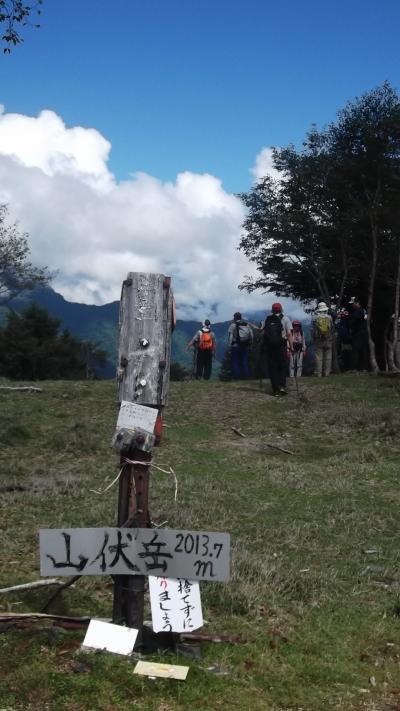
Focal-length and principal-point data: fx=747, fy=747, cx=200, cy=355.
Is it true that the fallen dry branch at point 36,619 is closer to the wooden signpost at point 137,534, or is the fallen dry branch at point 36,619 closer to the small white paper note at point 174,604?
the wooden signpost at point 137,534

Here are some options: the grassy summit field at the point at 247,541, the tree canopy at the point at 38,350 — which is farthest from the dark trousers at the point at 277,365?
the tree canopy at the point at 38,350

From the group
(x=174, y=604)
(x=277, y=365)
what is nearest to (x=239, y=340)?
(x=277, y=365)

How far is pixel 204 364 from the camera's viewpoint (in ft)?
78.7

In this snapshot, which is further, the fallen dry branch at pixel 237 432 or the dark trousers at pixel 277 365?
the dark trousers at pixel 277 365

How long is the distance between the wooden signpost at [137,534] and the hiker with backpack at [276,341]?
12.9 meters

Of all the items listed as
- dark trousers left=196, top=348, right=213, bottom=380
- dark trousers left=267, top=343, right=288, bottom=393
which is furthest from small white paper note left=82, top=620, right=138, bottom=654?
dark trousers left=196, top=348, right=213, bottom=380

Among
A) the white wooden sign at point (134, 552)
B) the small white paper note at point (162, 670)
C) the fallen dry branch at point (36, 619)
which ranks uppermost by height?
the white wooden sign at point (134, 552)

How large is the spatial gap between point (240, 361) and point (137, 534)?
18.5 metres

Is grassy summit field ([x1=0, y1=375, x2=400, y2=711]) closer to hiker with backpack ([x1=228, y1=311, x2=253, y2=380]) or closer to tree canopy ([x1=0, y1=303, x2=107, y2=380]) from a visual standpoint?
hiker with backpack ([x1=228, y1=311, x2=253, y2=380])

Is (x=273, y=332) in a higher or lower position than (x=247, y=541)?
higher

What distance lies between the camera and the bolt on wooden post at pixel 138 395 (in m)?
4.79

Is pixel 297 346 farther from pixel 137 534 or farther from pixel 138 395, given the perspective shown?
pixel 137 534

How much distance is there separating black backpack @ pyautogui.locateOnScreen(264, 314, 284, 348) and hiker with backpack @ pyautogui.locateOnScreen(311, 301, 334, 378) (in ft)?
13.7

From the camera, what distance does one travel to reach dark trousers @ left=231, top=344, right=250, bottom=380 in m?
22.9
